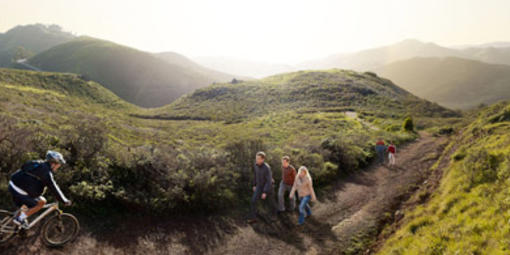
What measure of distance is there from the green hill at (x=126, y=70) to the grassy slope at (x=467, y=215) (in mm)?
110100

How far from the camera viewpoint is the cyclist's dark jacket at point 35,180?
5027mm

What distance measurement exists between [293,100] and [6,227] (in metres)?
61.5

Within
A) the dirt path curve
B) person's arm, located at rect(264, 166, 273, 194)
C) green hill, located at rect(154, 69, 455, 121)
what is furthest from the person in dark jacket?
green hill, located at rect(154, 69, 455, 121)

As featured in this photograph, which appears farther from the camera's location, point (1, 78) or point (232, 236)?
point (1, 78)

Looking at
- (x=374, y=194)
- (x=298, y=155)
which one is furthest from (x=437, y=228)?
(x=298, y=155)

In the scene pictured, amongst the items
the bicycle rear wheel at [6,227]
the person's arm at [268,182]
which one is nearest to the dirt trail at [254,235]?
the bicycle rear wheel at [6,227]

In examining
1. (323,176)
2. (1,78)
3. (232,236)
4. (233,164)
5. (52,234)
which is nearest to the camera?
(52,234)

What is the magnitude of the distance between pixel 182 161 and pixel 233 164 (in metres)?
2.40

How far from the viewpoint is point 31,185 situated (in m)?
5.10

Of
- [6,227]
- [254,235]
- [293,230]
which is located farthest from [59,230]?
[293,230]

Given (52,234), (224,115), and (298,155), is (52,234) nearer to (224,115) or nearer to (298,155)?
(298,155)

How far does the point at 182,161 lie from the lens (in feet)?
33.0

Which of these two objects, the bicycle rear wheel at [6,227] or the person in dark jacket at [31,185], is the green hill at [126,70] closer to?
the bicycle rear wheel at [6,227]

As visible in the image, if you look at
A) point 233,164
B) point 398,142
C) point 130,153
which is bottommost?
point 398,142
